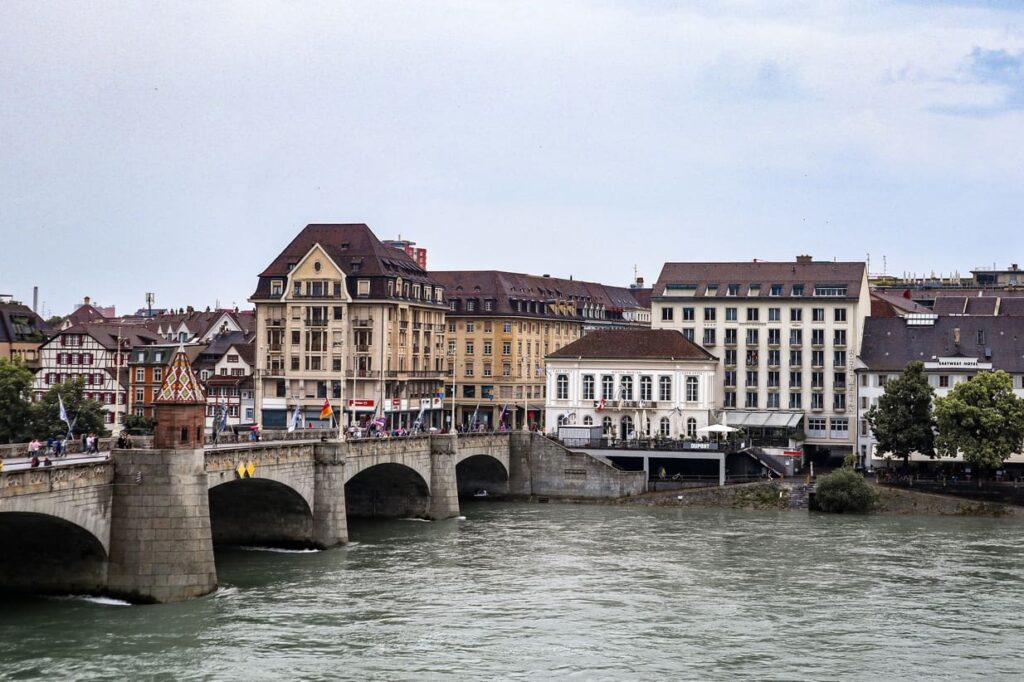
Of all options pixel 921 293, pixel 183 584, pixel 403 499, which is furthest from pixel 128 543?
pixel 921 293

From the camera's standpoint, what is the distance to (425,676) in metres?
54.5

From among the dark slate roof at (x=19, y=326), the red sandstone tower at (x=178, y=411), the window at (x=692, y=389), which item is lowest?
the red sandstone tower at (x=178, y=411)

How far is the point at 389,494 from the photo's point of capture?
10331cm

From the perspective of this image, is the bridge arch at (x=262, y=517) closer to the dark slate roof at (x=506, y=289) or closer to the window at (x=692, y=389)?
the window at (x=692, y=389)

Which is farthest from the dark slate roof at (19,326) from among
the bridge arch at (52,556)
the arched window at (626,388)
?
the bridge arch at (52,556)

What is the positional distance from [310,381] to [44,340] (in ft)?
106

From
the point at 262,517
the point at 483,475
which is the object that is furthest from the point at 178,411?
the point at 483,475

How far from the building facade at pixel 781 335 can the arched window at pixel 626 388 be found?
862cm

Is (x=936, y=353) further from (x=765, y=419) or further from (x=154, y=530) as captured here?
(x=154, y=530)

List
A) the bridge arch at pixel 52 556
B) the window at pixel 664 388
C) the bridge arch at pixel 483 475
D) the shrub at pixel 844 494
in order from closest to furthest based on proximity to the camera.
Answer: the bridge arch at pixel 52 556 → the shrub at pixel 844 494 → the bridge arch at pixel 483 475 → the window at pixel 664 388

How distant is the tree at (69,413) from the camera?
12200cm

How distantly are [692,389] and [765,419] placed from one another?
7140 millimetres

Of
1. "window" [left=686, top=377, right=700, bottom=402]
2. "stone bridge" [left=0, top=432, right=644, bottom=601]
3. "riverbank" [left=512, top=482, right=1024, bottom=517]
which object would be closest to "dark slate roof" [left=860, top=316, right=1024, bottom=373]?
"window" [left=686, top=377, right=700, bottom=402]

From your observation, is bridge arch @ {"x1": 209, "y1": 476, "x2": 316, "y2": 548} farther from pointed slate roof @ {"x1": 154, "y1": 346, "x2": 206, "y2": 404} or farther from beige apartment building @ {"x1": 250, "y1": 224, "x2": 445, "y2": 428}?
beige apartment building @ {"x1": 250, "y1": 224, "x2": 445, "y2": 428}
